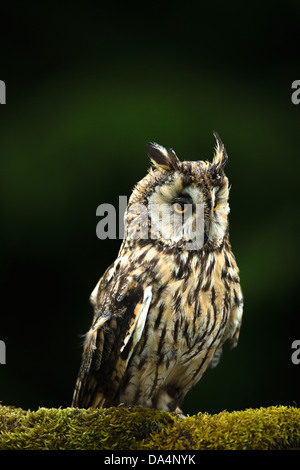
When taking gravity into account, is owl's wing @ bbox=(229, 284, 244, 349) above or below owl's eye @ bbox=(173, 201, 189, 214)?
below

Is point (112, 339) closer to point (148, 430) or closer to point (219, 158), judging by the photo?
point (148, 430)

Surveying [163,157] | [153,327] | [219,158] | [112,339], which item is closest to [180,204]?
[163,157]

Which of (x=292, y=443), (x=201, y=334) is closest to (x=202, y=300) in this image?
(x=201, y=334)

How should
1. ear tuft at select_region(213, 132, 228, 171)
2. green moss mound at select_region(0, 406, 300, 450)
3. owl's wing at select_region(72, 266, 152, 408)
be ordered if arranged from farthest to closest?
ear tuft at select_region(213, 132, 228, 171)
owl's wing at select_region(72, 266, 152, 408)
green moss mound at select_region(0, 406, 300, 450)

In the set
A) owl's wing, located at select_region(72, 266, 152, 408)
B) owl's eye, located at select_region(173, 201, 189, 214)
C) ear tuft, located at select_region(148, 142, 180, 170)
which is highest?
ear tuft, located at select_region(148, 142, 180, 170)

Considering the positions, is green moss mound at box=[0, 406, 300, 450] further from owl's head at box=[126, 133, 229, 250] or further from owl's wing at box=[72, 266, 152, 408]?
owl's head at box=[126, 133, 229, 250]

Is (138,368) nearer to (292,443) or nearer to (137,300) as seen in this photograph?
(137,300)

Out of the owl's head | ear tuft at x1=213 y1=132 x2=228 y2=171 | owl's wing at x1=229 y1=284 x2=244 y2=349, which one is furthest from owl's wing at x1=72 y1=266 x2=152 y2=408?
ear tuft at x1=213 y1=132 x2=228 y2=171
